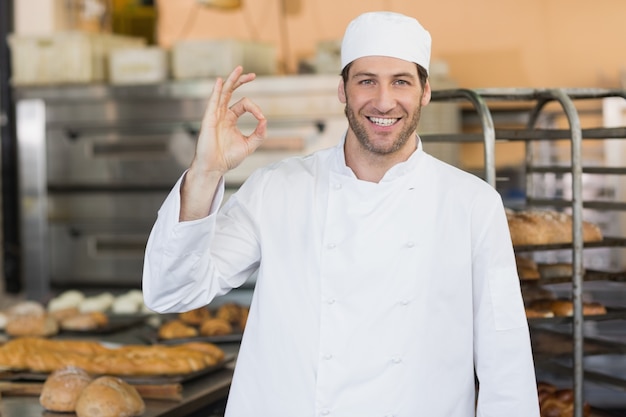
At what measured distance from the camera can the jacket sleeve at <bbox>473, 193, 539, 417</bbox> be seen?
2.07 meters

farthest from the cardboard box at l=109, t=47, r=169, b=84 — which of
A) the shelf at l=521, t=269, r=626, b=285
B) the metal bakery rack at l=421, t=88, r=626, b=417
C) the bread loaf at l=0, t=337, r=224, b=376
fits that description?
the shelf at l=521, t=269, r=626, b=285

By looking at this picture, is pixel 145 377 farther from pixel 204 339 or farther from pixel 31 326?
pixel 31 326

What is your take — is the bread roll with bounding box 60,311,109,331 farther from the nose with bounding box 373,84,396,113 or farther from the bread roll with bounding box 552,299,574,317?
the nose with bounding box 373,84,396,113

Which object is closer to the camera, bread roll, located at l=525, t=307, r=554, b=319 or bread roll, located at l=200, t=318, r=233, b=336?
bread roll, located at l=525, t=307, r=554, b=319

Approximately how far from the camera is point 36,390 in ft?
8.91

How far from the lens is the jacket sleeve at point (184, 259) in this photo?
194 centimetres

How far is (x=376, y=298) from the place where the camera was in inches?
80.4

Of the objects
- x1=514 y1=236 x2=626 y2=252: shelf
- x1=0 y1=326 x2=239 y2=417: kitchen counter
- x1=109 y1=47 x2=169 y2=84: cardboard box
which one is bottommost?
x1=0 y1=326 x2=239 y2=417: kitchen counter

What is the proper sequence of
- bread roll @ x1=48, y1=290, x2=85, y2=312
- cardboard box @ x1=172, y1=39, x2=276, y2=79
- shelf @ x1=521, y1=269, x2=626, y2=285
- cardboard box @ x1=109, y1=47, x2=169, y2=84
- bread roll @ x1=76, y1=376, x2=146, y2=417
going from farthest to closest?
1. cardboard box @ x1=109, y1=47, x2=169, y2=84
2. cardboard box @ x1=172, y1=39, x2=276, y2=79
3. bread roll @ x1=48, y1=290, x2=85, y2=312
4. shelf @ x1=521, y1=269, x2=626, y2=285
5. bread roll @ x1=76, y1=376, x2=146, y2=417

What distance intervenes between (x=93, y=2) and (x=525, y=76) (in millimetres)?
2627

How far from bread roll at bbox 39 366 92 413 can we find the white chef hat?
3.61ft

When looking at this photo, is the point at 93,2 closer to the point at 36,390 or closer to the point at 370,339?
the point at 36,390

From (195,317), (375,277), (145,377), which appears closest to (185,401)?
(145,377)

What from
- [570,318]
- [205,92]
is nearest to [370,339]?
[570,318]
